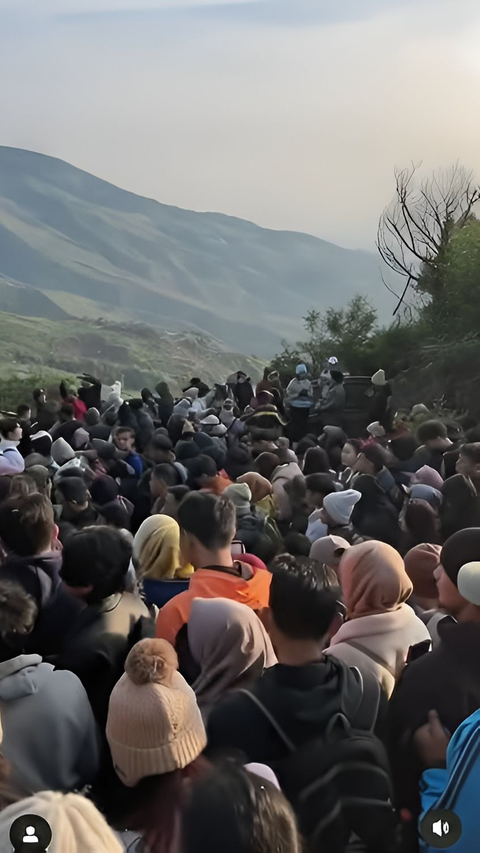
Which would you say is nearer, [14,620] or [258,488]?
[14,620]

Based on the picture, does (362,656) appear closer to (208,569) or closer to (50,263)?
(208,569)

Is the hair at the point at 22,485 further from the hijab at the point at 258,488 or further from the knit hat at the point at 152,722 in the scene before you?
the knit hat at the point at 152,722

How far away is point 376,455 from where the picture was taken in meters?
4.39

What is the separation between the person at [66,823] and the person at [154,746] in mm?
397

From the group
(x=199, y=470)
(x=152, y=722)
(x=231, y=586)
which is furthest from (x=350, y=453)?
(x=152, y=722)

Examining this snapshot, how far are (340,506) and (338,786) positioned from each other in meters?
2.10

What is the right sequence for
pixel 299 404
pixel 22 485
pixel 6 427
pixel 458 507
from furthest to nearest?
pixel 299 404 < pixel 6 427 < pixel 458 507 < pixel 22 485

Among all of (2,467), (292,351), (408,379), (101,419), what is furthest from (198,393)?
(292,351)

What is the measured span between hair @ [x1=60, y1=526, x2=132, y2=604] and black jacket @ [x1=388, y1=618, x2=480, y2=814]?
831mm

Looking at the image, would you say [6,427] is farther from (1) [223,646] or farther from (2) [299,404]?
(2) [299,404]

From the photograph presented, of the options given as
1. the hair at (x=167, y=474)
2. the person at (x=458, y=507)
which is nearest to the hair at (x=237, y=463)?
the hair at (x=167, y=474)

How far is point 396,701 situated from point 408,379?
1197 centimetres

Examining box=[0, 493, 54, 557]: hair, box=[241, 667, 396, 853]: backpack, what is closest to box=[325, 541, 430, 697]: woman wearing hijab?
box=[241, 667, 396, 853]: backpack

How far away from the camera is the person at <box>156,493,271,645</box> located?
222 centimetres
